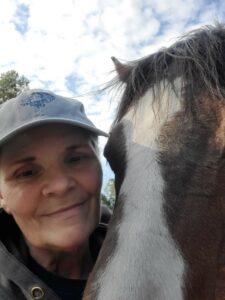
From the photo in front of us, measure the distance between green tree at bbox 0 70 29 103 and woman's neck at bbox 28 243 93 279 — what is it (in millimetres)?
23136

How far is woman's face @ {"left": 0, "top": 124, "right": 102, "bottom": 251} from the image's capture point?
293cm

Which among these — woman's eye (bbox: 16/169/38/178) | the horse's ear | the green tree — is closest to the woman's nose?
woman's eye (bbox: 16/169/38/178)

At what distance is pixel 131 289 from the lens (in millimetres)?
2027

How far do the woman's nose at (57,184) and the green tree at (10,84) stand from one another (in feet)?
76.7

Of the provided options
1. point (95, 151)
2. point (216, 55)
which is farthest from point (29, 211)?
point (216, 55)

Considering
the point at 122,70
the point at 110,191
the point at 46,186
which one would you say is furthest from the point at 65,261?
the point at 110,191

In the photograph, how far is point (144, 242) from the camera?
2.18 meters

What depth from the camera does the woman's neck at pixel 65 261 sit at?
3215 mm

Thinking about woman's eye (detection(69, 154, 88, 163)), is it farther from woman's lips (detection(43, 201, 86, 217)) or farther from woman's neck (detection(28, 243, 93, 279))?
woman's neck (detection(28, 243, 93, 279))

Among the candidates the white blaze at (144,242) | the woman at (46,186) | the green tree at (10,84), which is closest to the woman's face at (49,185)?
the woman at (46,186)

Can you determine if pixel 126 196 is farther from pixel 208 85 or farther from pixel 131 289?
pixel 208 85

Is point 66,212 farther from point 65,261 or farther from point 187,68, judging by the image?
point 187,68

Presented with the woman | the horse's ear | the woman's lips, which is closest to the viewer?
the woman

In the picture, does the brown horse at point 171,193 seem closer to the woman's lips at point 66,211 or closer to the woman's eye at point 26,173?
the woman's lips at point 66,211
